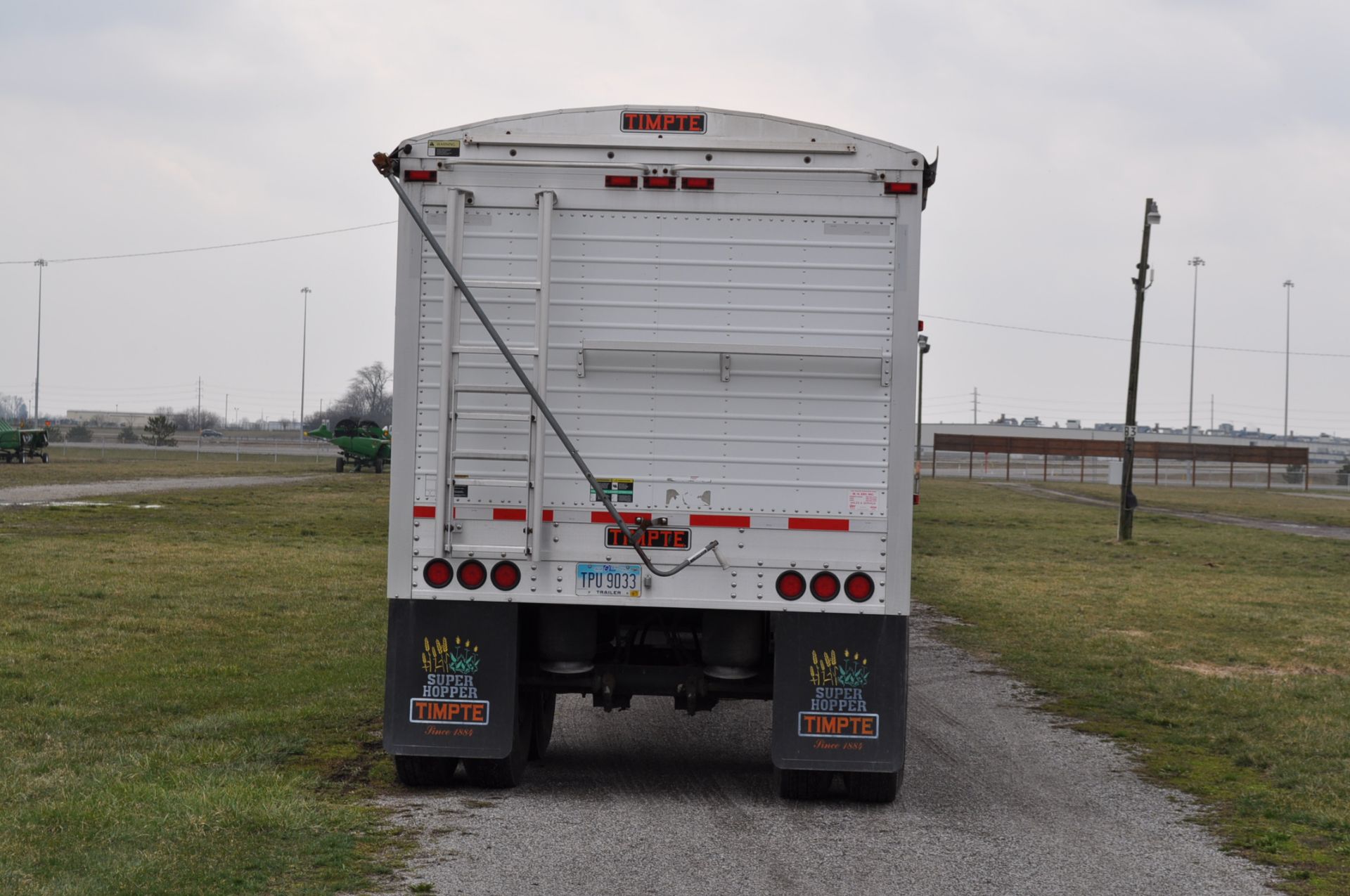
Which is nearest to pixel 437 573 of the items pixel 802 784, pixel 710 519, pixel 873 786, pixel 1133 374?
pixel 710 519

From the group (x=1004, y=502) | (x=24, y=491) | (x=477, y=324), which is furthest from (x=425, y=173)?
(x=1004, y=502)

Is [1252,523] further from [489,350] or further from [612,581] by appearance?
[489,350]

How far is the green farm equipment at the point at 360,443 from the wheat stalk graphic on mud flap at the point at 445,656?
168ft

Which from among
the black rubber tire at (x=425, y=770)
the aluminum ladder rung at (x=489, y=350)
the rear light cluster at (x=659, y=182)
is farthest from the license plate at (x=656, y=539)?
the rear light cluster at (x=659, y=182)

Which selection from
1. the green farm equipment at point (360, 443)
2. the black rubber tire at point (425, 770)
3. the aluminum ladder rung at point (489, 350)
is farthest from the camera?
the green farm equipment at point (360, 443)

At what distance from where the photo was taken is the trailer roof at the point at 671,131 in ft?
24.0

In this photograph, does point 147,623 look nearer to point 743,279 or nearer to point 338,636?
point 338,636

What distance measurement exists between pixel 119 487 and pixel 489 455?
35.9 m

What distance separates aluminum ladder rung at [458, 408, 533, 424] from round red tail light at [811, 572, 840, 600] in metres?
1.64

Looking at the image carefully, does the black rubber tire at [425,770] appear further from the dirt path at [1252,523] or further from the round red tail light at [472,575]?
the dirt path at [1252,523]

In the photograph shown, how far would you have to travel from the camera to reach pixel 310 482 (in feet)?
158

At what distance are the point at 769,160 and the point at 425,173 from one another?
5.71 feet

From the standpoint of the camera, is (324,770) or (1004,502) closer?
(324,770)

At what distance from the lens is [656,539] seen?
7.25 m
